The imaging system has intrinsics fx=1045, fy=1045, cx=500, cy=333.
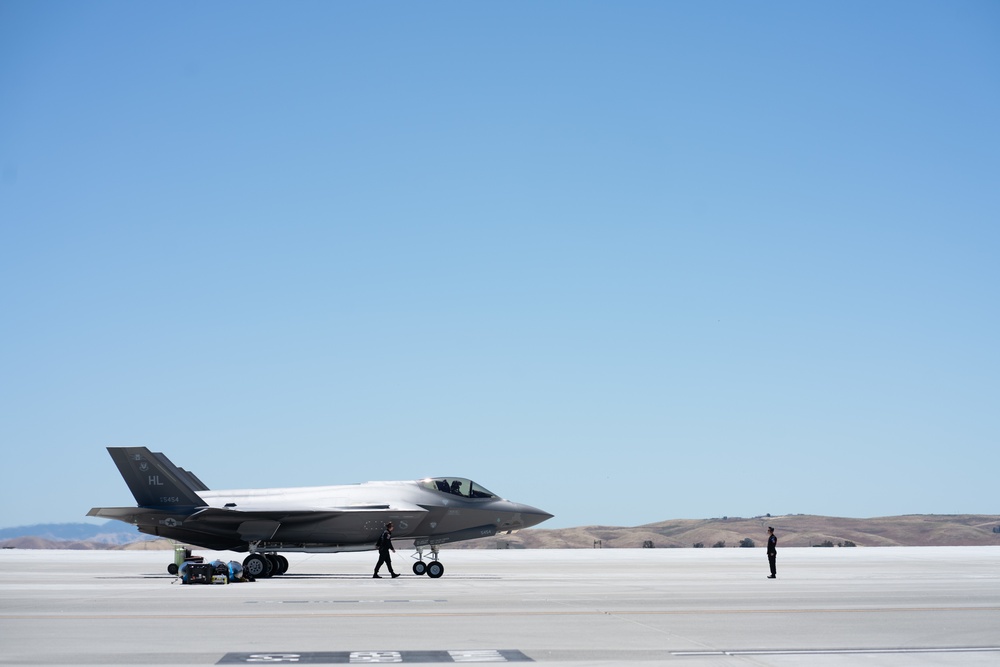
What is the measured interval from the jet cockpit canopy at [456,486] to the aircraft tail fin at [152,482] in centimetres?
711

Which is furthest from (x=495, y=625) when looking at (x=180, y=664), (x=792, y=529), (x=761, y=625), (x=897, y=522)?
(x=897, y=522)

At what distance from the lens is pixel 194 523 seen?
32.2m

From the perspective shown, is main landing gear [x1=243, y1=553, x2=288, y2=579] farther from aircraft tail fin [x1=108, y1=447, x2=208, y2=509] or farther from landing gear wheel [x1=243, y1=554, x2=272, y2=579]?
aircraft tail fin [x1=108, y1=447, x2=208, y2=509]

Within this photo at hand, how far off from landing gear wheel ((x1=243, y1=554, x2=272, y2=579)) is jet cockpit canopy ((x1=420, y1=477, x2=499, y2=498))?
5.27m

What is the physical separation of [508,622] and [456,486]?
53.5 ft

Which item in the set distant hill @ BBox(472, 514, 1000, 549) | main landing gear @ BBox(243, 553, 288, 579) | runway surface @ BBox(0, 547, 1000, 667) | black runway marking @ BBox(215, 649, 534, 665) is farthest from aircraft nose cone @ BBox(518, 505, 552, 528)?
distant hill @ BBox(472, 514, 1000, 549)

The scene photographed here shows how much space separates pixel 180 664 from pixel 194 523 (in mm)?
21087

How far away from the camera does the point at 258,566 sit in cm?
3139

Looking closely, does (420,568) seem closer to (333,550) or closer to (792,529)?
(333,550)

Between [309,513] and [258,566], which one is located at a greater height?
[309,513]

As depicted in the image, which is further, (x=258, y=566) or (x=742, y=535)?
(x=742, y=535)

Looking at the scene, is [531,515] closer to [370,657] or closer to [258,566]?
[258,566]

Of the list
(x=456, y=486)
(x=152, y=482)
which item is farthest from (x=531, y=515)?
(x=152, y=482)

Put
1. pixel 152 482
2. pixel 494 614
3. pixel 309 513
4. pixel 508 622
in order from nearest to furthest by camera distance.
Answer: pixel 508 622 → pixel 494 614 → pixel 309 513 → pixel 152 482
